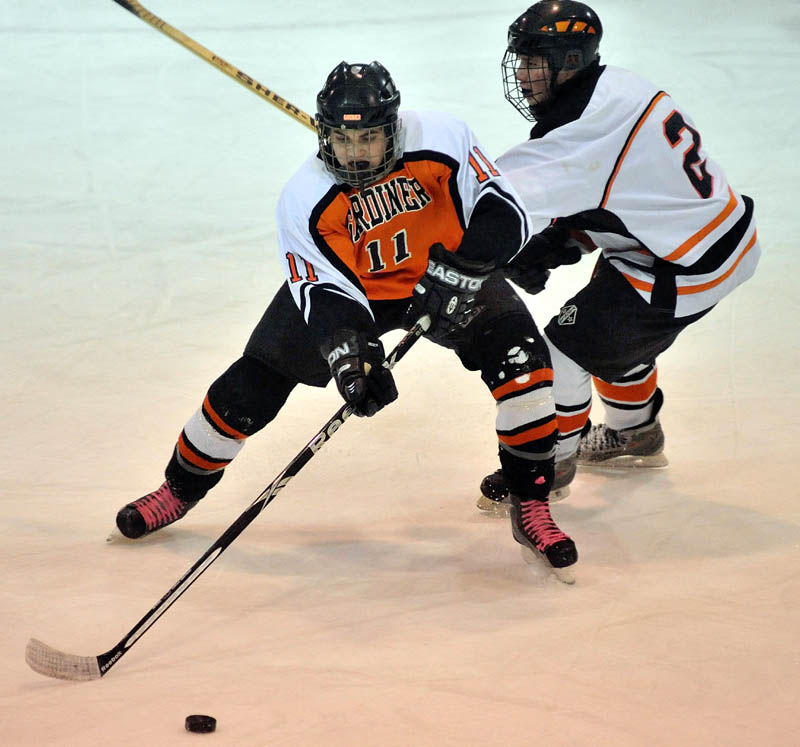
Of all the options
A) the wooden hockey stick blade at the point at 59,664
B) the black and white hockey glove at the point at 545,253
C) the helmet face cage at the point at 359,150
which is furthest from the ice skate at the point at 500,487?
the wooden hockey stick blade at the point at 59,664

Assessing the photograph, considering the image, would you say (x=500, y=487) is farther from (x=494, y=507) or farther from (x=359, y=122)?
(x=359, y=122)

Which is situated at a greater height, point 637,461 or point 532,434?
point 532,434

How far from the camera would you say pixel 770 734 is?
202cm

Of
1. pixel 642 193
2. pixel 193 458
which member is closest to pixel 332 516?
pixel 193 458

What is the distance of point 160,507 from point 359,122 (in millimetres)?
1123

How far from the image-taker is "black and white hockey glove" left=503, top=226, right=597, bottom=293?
10.1 ft

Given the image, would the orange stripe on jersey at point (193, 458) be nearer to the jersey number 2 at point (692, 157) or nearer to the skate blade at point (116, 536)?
the skate blade at point (116, 536)

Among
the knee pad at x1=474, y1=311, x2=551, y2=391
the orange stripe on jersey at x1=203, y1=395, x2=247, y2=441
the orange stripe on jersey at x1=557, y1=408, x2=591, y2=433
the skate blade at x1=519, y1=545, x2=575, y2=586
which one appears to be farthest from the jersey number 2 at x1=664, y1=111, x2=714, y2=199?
the orange stripe on jersey at x1=203, y1=395, x2=247, y2=441

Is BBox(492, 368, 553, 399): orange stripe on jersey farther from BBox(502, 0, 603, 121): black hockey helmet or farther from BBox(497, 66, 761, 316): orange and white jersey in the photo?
BBox(502, 0, 603, 121): black hockey helmet

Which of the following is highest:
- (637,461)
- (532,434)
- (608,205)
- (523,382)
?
(608,205)

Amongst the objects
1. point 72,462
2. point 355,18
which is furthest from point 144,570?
point 355,18

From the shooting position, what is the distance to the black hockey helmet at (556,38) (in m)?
2.82

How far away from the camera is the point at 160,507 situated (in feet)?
9.56

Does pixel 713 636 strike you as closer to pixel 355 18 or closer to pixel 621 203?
pixel 621 203
